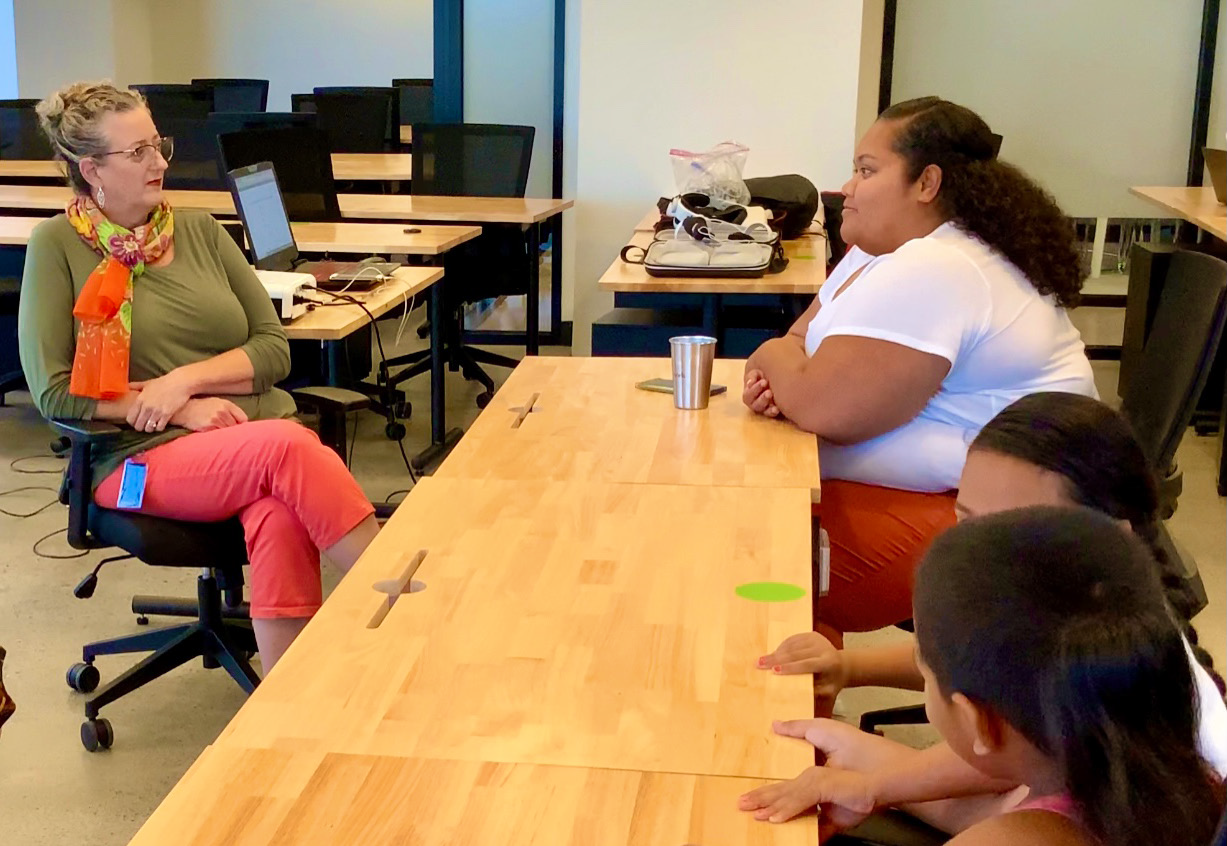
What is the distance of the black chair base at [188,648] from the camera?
9.07 ft

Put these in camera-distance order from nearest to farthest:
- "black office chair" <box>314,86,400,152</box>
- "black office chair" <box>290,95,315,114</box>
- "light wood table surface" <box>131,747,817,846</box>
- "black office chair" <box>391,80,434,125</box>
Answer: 1. "light wood table surface" <box>131,747,817,846</box>
2. "black office chair" <box>314,86,400,152</box>
3. "black office chair" <box>290,95,315,114</box>
4. "black office chair" <box>391,80,434,125</box>

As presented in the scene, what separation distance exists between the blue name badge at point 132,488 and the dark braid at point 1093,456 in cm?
164

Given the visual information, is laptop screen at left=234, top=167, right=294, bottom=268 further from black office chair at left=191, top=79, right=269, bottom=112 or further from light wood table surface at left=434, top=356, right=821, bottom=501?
black office chair at left=191, top=79, right=269, bottom=112

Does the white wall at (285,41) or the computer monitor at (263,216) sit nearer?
the computer monitor at (263,216)

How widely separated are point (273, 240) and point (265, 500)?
1396mm

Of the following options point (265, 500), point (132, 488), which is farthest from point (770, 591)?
point (132, 488)

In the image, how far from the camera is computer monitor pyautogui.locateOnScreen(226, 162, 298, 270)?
11.5ft

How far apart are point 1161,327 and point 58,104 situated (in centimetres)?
218

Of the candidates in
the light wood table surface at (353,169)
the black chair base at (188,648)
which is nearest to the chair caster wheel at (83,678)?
the black chair base at (188,648)

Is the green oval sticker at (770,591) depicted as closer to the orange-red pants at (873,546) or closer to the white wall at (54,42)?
the orange-red pants at (873,546)

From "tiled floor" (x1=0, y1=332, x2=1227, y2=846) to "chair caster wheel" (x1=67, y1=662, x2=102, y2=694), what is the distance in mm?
32

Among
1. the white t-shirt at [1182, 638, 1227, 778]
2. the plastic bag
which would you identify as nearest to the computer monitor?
the plastic bag

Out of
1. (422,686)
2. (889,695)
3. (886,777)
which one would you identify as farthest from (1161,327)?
(422,686)

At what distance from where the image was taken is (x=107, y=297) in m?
2.56
